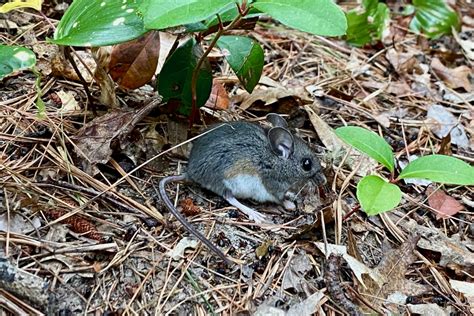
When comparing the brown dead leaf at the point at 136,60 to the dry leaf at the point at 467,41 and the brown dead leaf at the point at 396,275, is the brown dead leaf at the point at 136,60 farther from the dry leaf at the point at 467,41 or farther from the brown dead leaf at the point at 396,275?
the dry leaf at the point at 467,41

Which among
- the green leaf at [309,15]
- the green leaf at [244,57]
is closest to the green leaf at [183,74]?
the green leaf at [244,57]

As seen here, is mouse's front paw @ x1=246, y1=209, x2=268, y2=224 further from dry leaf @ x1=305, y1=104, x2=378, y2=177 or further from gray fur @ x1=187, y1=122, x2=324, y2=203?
dry leaf @ x1=305, y1=104, x2=378, y2=177

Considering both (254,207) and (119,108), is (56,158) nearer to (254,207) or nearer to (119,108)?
(119,108)

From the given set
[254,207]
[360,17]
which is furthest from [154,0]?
[360,17]

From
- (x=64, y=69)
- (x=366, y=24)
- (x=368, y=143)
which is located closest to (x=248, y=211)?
(x=368, y=143)

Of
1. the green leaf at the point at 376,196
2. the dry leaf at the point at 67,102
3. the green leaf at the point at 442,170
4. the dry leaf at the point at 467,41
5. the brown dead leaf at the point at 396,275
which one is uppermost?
the dry leaf at the point at 67,102

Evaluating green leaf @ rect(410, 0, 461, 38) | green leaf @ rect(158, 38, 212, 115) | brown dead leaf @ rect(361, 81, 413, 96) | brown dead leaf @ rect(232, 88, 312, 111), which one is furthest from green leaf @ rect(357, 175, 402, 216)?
green leaf @ rect(410, 0, 461, 38)
